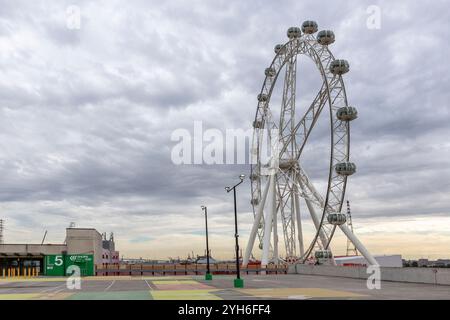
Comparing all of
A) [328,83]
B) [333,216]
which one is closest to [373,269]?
[333,216]

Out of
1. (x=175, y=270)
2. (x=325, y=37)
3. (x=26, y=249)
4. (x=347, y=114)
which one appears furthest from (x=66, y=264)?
(x=325, y=37)

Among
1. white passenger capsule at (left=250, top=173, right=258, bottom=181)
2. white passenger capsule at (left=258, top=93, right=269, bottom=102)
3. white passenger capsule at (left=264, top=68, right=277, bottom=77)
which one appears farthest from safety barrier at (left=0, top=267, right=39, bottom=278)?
white passenger capsule at (left=264, top=68, right=277, bottom=77)

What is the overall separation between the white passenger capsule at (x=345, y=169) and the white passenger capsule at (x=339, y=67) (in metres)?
10.4

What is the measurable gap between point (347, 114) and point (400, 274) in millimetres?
20399

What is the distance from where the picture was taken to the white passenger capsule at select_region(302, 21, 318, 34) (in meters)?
66.6

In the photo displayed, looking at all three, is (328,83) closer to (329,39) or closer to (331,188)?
(329,39)

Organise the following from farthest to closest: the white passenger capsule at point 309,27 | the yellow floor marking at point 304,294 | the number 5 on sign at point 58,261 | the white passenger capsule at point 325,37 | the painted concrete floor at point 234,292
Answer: the number 5 on sign at point 58,261 → the white passenger capsule at point 309,27 → the white passenger capsule at point 325,37 → the yellow floor marking at point 304,294 → the painted concrete floor at point 234,292

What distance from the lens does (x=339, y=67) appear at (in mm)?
58906

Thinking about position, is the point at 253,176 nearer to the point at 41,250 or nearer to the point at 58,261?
the point at 58,261

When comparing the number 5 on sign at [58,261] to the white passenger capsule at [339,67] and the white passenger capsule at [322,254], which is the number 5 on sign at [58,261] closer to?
the white passenger capsule at [322,254]

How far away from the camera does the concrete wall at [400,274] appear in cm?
3634

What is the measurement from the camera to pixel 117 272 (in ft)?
231

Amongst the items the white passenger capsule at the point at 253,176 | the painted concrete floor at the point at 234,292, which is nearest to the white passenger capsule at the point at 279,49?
the white passenger capsule at the point at 253,176
